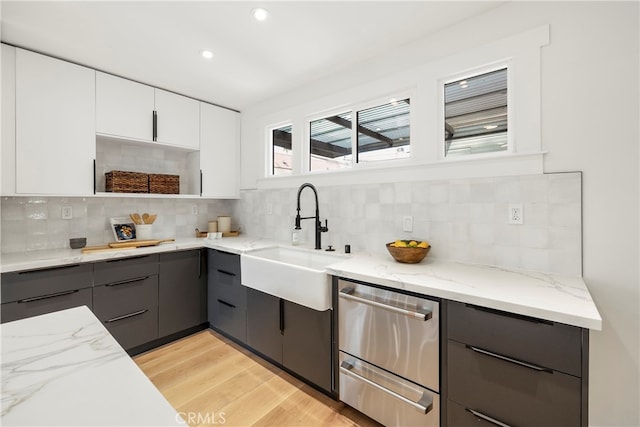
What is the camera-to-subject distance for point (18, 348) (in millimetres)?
735

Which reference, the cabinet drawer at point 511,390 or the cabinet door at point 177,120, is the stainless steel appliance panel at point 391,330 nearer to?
the cabinet drawer at point 511,390

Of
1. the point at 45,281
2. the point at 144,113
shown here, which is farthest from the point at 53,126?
the point at 45,281

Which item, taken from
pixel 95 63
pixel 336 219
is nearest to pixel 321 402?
pixel 336 219

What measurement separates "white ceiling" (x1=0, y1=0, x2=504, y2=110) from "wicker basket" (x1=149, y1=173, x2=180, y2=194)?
94 cm

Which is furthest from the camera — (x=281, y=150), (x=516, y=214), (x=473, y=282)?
(x=281, y=150)

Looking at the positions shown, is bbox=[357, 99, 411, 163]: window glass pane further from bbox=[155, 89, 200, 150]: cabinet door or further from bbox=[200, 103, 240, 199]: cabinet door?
bbox=[155, 89, 200, 150]: cabinet door

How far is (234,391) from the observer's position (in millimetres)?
2004

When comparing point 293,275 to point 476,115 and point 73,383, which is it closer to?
point 73,383

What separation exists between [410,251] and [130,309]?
7.65 ft

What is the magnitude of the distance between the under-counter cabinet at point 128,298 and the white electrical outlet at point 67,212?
28.4 inches

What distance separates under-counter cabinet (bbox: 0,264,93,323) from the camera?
1.89 meters

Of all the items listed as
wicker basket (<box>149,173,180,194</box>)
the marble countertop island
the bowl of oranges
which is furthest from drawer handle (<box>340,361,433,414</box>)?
wicker basket (<box>149,173,180,194</box>)

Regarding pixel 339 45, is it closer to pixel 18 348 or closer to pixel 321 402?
pixel 18 348

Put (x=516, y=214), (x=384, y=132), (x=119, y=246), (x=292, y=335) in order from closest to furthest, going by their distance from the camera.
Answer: (x=516, y=214) < (x=292, y=335) < (x=384, y=132) < (x=119, y=246)
